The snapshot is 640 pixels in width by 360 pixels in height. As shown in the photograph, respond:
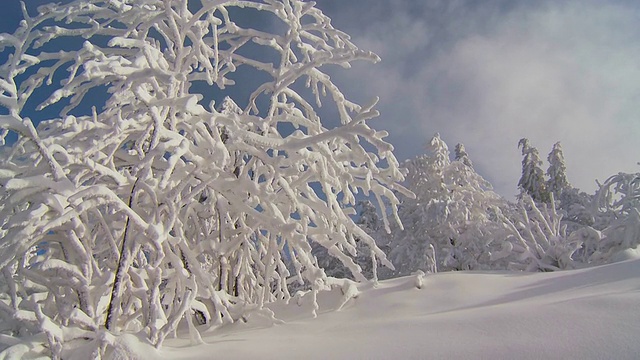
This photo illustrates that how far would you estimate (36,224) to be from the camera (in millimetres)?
2576

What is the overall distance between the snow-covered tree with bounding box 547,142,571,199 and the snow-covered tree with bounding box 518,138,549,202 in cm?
52

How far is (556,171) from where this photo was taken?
31.3 m

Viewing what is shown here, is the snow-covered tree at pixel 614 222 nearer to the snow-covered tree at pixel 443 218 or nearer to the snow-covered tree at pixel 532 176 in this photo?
the snow-covered tree at pixel 443 218

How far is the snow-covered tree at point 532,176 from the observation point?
31.6 metres

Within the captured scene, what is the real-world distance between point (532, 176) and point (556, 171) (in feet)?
5.15

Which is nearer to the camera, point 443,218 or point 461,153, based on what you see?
point 443,218

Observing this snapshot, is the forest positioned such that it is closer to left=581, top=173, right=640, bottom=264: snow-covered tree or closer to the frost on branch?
the frost on branch

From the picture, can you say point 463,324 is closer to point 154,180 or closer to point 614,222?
point 154,180

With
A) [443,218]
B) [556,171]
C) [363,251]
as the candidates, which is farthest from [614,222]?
[556,171]

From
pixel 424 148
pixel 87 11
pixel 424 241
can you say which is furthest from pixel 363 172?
pixel 424 148

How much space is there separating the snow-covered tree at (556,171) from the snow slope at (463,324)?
30.4 metres

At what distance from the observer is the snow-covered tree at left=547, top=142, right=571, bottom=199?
30.9m

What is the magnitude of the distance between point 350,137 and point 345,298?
4.90 feet

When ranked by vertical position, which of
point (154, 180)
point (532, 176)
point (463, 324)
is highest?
point (532, 176)
